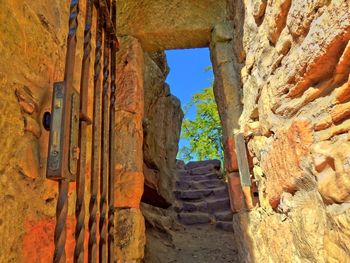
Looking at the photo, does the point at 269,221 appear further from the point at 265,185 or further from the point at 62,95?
the point at 62,95

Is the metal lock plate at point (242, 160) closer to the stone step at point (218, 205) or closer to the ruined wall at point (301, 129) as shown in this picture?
the ruined wall at point (301, 129)

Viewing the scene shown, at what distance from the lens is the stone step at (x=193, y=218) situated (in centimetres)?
444

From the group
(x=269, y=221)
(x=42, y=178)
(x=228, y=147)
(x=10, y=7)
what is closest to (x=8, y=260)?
(x=42, y=178)

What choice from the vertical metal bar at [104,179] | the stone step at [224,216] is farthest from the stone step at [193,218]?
the vertical metal bar at [104,179]

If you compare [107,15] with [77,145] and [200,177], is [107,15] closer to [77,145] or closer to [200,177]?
[77,145]

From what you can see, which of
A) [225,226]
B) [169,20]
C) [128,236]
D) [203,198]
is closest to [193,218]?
[225,226]

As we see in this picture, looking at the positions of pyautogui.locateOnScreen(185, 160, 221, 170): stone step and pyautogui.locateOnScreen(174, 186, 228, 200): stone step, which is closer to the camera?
pyautogui.locateOnScreen(174, 186, 228, 200): stone step

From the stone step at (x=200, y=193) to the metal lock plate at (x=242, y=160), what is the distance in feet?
12.2

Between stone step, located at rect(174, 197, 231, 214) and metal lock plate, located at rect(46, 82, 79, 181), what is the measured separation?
4.16m

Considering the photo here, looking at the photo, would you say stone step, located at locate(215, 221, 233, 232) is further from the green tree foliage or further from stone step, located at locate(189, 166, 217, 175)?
the green tree foliage

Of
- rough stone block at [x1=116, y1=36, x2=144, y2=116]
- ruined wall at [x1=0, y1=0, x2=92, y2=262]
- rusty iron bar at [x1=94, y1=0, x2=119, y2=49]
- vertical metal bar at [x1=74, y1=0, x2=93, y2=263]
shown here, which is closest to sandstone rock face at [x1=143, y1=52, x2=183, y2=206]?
rough stone block at [x1=116, y1=36, x2=144, y2=116]

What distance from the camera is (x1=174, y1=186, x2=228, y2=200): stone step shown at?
17.3 ft

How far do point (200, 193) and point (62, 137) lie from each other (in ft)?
15.9

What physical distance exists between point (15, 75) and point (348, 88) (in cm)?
90
